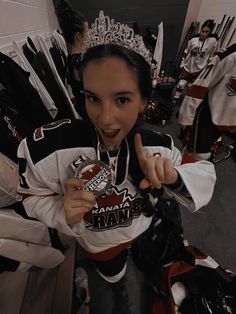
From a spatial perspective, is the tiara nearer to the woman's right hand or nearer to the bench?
the woman's right hand

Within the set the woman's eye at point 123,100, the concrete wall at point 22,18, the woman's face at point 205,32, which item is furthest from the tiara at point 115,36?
the woman's face at point 205,32

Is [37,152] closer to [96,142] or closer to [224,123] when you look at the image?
[96,142]

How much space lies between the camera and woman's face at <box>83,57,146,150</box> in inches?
19.0

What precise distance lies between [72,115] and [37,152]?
0.78 m

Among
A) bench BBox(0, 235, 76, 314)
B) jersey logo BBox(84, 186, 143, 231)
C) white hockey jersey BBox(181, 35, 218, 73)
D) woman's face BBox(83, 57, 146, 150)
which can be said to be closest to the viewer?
woman's face BBox(83, 57, 146, 150)

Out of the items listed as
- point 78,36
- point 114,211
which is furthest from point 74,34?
point 114,211

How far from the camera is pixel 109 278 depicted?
1.08m

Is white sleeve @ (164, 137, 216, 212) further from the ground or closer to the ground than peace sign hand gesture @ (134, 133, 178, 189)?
closer to the ground

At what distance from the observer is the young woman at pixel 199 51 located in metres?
2.87

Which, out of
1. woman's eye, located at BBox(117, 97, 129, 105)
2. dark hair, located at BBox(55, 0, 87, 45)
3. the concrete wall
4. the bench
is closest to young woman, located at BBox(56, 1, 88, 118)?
dark hair, located at BBox(55, 0, 87, 45)

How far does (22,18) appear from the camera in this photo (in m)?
1.64

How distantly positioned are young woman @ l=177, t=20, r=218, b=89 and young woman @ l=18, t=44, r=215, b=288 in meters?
2.86

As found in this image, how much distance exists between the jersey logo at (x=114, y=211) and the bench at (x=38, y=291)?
52 centimetres

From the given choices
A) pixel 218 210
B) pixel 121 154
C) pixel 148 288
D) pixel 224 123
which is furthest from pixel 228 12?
pixel 148 288
